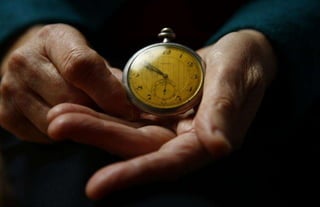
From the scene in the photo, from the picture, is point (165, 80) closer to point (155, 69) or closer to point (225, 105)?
point (155, 69)

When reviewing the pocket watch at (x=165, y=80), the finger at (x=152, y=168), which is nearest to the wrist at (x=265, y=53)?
the pocket watch at (x=165, y=80)

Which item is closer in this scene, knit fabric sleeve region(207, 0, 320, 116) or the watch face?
the watch face

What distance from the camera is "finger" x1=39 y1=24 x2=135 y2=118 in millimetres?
1095

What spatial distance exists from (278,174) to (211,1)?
0.76 meters

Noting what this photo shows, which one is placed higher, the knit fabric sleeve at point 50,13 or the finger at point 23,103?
the knit fabric sleeve at point 50,13

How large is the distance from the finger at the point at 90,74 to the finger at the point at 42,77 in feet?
0.13

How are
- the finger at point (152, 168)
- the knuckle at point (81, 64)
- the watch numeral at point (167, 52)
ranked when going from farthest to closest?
the watch numeral at point (167, 52)
the knuckle at point (81, 64)
the finger at point (152, 168)

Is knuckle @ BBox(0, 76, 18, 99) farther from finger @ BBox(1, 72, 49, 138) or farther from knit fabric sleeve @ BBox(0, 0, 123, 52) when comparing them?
knit fabric sleeve @ BBox(0, 0, 123, 52)

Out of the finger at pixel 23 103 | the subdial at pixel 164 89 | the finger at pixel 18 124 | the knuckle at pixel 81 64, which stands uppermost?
the knuckle at pixel 81 64

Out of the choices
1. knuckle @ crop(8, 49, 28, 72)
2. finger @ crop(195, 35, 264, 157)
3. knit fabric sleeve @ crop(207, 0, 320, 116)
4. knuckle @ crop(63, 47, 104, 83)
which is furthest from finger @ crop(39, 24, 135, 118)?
knit fabric sleeve @ crop(207, 0, 320, 116)

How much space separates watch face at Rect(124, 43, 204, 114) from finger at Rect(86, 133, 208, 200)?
0.21 metres

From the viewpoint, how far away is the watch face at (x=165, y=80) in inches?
45.4

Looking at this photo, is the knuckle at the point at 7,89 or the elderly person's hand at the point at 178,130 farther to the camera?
the knuckle at the point at 7,89

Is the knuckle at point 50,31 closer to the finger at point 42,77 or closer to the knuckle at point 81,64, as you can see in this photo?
the finger at point 42,77
